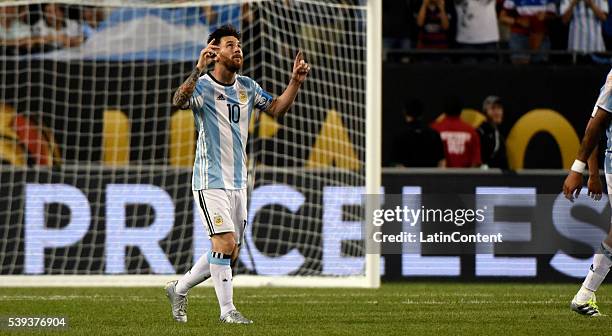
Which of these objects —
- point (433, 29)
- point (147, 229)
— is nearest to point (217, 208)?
point (147, 229)

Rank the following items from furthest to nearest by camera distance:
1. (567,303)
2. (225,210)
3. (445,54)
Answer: (445,54) < (567,303) < (225,210)

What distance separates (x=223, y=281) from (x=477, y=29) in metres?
8.96

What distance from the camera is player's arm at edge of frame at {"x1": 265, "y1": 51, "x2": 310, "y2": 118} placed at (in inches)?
401

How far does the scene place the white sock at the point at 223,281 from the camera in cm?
995

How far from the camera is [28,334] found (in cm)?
922

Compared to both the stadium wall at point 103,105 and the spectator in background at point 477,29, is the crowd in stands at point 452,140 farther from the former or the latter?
the spectator in background at point 477,29

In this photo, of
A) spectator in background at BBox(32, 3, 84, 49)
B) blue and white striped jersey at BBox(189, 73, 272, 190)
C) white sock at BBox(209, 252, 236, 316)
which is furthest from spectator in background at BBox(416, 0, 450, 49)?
white sock at BBox(209, 252, 236, 316)

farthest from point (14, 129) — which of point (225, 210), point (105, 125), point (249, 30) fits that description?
point (225, 210)

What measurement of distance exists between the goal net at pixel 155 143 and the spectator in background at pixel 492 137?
165 cm

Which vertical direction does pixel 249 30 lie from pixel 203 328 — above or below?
above

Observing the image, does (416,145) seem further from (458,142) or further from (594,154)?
(594,154)

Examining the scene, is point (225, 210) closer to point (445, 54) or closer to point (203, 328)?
point (203, 328)

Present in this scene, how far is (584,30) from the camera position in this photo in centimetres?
1844

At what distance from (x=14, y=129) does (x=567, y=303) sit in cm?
680
